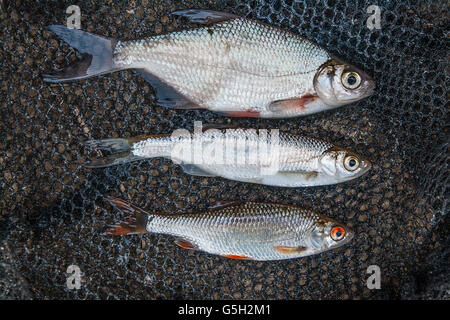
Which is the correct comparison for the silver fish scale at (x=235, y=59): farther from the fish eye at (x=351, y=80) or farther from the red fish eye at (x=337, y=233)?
the red fish eye at (x=337, y=233)

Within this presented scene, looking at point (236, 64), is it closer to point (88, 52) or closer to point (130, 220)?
point (88, 52)

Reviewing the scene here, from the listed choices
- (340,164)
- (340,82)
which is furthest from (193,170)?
(340,82)

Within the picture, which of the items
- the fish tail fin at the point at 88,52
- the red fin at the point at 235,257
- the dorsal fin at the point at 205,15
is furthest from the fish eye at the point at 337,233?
the fish tail fin at the point at 88,52

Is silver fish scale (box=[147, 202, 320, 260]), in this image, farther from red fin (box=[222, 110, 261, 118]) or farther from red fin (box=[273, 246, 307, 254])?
red fin (box=[222, 110, 261, 118])

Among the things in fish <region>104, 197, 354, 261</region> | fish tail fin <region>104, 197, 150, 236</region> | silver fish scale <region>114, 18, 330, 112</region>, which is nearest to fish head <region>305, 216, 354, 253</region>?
fish <region>104, 197, 354, 261</region>

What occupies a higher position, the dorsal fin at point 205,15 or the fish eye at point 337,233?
the dorsal fin at point 205,15

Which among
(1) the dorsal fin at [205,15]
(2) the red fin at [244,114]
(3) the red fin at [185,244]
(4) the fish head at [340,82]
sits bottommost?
(3) the red fin at [185,244]

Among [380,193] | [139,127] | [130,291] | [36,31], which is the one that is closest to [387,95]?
[380,193]
